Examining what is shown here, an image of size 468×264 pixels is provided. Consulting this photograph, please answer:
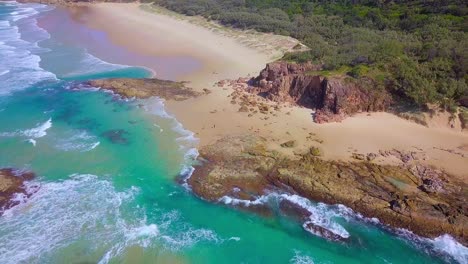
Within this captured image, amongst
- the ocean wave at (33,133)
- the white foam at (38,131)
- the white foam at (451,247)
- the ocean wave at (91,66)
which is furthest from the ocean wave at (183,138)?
the white foam at (451,247)

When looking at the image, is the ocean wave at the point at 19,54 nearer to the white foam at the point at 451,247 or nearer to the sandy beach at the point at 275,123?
the sandy beach at the point at 275,123

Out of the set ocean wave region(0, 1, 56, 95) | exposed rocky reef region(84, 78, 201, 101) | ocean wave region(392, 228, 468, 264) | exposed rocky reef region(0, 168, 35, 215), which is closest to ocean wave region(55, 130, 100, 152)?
exposed rocky reef region(0, 168, 35, 215)

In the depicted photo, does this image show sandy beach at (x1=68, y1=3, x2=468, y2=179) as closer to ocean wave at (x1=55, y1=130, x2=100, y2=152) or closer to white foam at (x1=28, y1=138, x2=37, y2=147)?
ocean wave at (x1=55, y1=130, x2=100, y2=152)

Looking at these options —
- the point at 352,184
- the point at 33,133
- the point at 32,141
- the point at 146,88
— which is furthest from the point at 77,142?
the point at 352,184

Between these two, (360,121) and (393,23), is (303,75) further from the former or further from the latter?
(393,23)

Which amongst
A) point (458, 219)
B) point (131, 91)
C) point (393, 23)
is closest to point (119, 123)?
point (131, 91)

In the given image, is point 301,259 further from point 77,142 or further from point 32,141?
point 32,141

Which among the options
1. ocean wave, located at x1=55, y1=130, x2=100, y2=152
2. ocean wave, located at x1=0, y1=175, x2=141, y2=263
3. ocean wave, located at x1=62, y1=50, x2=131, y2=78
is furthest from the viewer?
ocean wave, located at x1=62, y1=50, x2=131, y2=78
